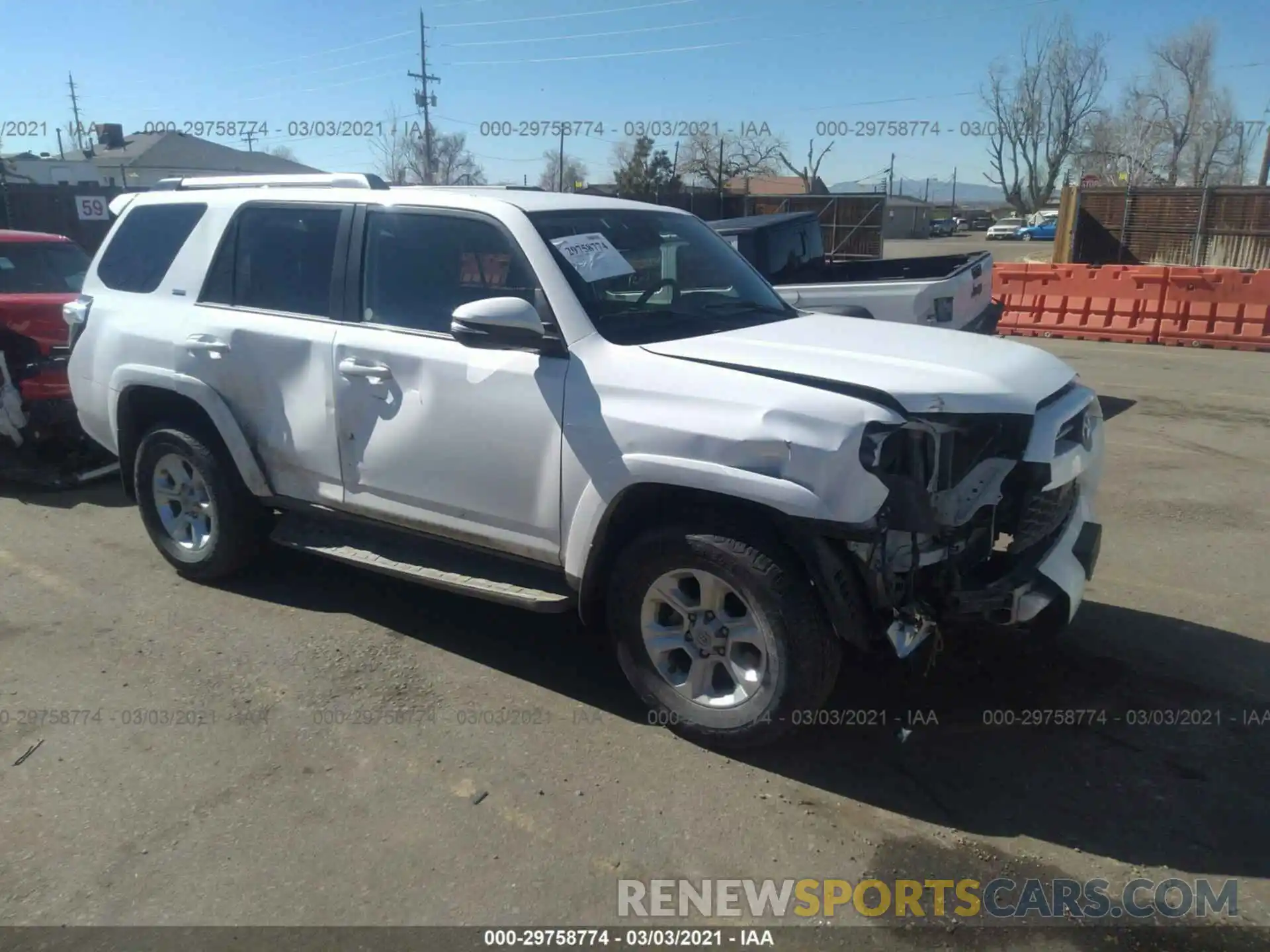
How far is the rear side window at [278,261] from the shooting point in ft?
14.9

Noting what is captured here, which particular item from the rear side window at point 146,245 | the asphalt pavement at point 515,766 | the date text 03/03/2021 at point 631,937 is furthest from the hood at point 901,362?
the rear side window at point 146,245

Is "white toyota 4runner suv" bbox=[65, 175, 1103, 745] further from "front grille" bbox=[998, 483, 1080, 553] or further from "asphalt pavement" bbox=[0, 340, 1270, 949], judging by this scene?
"asphalt pavement" bbox=[0, 340, 1270, 949]

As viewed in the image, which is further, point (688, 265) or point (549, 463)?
point (688, 265)

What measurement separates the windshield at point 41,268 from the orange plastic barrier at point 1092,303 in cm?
1332

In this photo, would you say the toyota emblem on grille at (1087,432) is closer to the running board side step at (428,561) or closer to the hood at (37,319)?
the running board side step at (428,561)

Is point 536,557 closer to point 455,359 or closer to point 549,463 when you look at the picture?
point 549,463

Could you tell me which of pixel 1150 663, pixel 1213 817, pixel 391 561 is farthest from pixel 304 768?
pixel 1150 663

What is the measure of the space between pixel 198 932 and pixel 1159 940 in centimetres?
273

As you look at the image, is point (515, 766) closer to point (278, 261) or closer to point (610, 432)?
point (610, 432)

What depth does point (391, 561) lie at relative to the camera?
14.4 feet

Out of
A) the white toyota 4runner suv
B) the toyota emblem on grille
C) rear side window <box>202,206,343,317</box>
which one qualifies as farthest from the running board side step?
the toyota emblem on grille

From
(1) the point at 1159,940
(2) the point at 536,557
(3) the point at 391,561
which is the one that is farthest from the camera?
(3) the point at 391,561

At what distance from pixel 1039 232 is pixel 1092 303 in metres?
45.9
